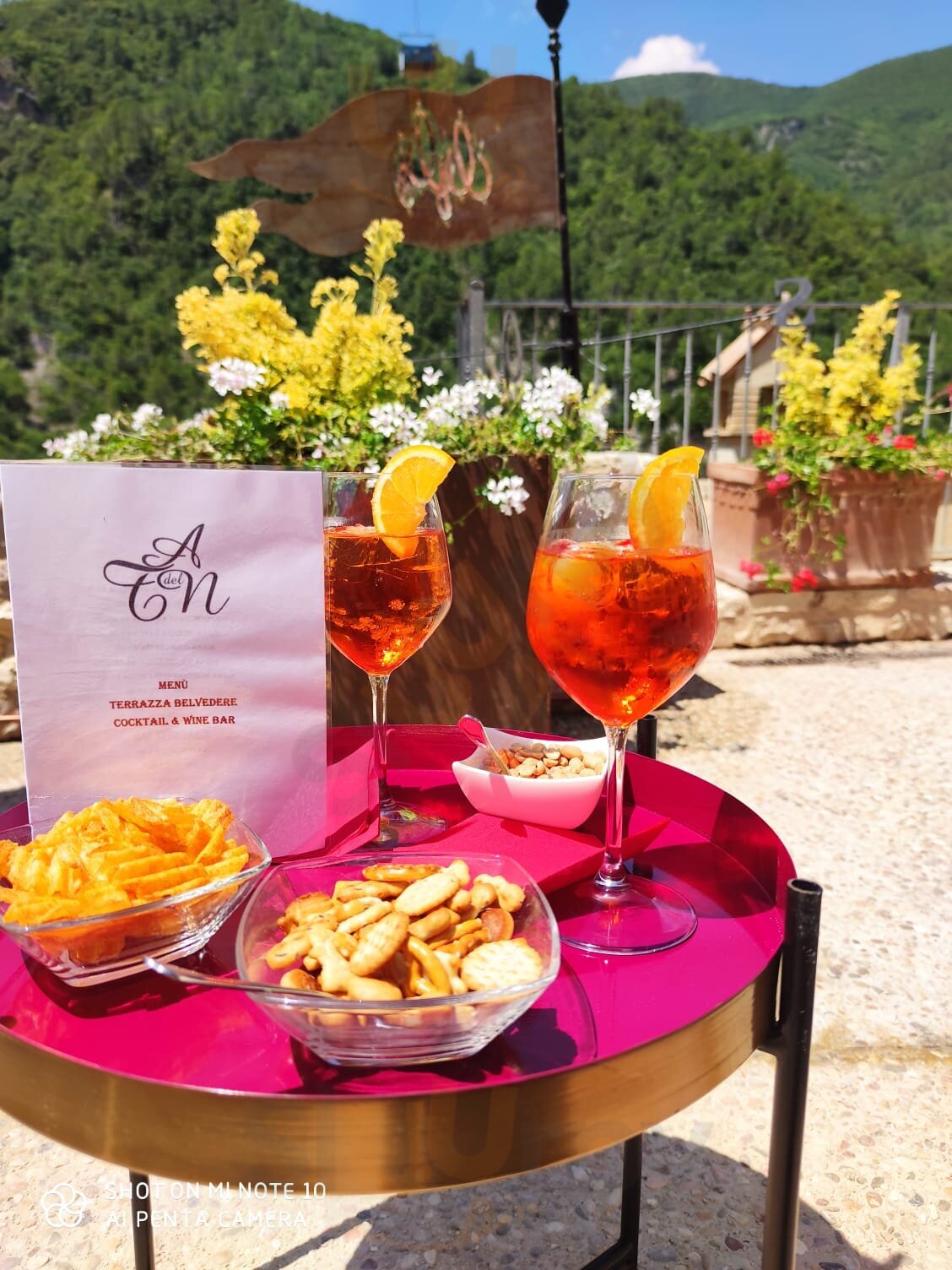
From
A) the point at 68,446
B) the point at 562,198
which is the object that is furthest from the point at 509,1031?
the point at 562,198

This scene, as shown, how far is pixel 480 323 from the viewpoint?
5160mm

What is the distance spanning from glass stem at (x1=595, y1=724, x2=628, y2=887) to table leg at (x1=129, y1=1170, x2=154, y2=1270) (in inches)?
26.5

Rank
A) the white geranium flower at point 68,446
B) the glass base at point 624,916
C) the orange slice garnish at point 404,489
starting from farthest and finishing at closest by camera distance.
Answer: the white geranium flower at point 68,446 → the orange slice garnish at point 404,489 → the glass base at point 624,916

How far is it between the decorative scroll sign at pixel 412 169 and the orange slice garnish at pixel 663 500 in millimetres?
3501

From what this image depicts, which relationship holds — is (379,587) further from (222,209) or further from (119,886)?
(222,209)

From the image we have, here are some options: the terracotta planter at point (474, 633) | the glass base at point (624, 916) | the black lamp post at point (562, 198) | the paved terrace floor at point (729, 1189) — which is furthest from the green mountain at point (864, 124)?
the glass base at point (624, 916)

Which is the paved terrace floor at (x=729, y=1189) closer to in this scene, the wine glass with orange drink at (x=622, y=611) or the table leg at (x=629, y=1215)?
the table leg at (x=629, y=1215)

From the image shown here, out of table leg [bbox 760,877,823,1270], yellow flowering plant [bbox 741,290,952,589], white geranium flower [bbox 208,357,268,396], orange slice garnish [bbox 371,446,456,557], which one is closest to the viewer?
table leg [bbox 760,877,823,1270]

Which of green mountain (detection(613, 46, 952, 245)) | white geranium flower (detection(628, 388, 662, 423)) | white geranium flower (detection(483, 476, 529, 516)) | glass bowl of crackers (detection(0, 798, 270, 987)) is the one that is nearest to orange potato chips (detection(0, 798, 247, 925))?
glass bowl of crackers (detection(0, 798, 270, 987))

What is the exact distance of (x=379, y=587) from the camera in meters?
0.85

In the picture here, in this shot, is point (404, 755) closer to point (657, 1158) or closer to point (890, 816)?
point (657, 1158)

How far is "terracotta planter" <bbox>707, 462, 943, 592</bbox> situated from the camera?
163 inches

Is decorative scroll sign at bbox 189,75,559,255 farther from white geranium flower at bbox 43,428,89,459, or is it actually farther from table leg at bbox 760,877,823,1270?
table leg at bbox 760,877,823,1270

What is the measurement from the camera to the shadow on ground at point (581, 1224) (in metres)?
1.20
